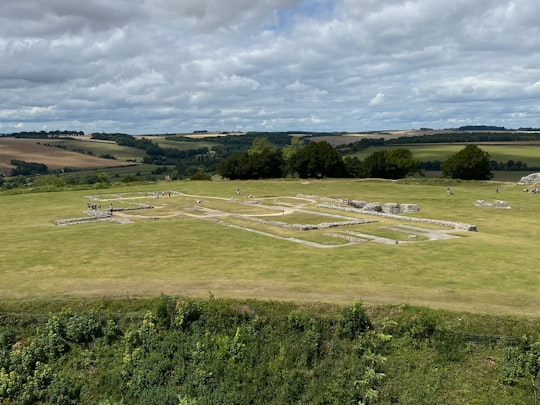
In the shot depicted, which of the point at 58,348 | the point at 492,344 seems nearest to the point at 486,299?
the point at 492,344

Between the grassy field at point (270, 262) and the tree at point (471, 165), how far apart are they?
120 ft

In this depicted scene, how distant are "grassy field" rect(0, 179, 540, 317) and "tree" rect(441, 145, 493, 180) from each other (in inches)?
1437

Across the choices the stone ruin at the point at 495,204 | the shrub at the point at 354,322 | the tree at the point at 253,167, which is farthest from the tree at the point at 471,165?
the shrub at the point at 354,322

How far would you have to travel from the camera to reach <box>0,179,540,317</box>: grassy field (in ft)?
61.6

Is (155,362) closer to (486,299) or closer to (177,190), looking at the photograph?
(486,299)

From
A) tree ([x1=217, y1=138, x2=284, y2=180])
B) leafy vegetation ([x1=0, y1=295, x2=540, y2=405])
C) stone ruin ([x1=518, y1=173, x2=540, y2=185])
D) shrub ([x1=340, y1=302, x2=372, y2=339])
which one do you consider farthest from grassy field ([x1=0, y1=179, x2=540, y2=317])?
tree ([x1=217, y1=138, x2=284, y2=180])

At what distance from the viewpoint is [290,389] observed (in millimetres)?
14469

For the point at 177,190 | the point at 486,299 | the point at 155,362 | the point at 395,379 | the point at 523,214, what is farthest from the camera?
the point at 177,190

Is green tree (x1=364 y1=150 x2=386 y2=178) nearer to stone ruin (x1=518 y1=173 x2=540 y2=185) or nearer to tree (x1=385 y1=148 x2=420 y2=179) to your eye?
tree (x1=385 y1=148 x2=420 y2=179)

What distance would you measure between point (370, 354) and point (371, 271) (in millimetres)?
7469

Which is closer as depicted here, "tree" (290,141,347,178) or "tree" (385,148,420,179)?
"tree" (290,141,347,178)

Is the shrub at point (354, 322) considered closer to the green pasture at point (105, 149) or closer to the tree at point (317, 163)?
the tree at point (317, 163)

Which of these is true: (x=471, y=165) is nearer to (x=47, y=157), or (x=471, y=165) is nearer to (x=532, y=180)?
(x=532, y=180)

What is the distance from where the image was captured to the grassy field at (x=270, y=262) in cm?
1878
